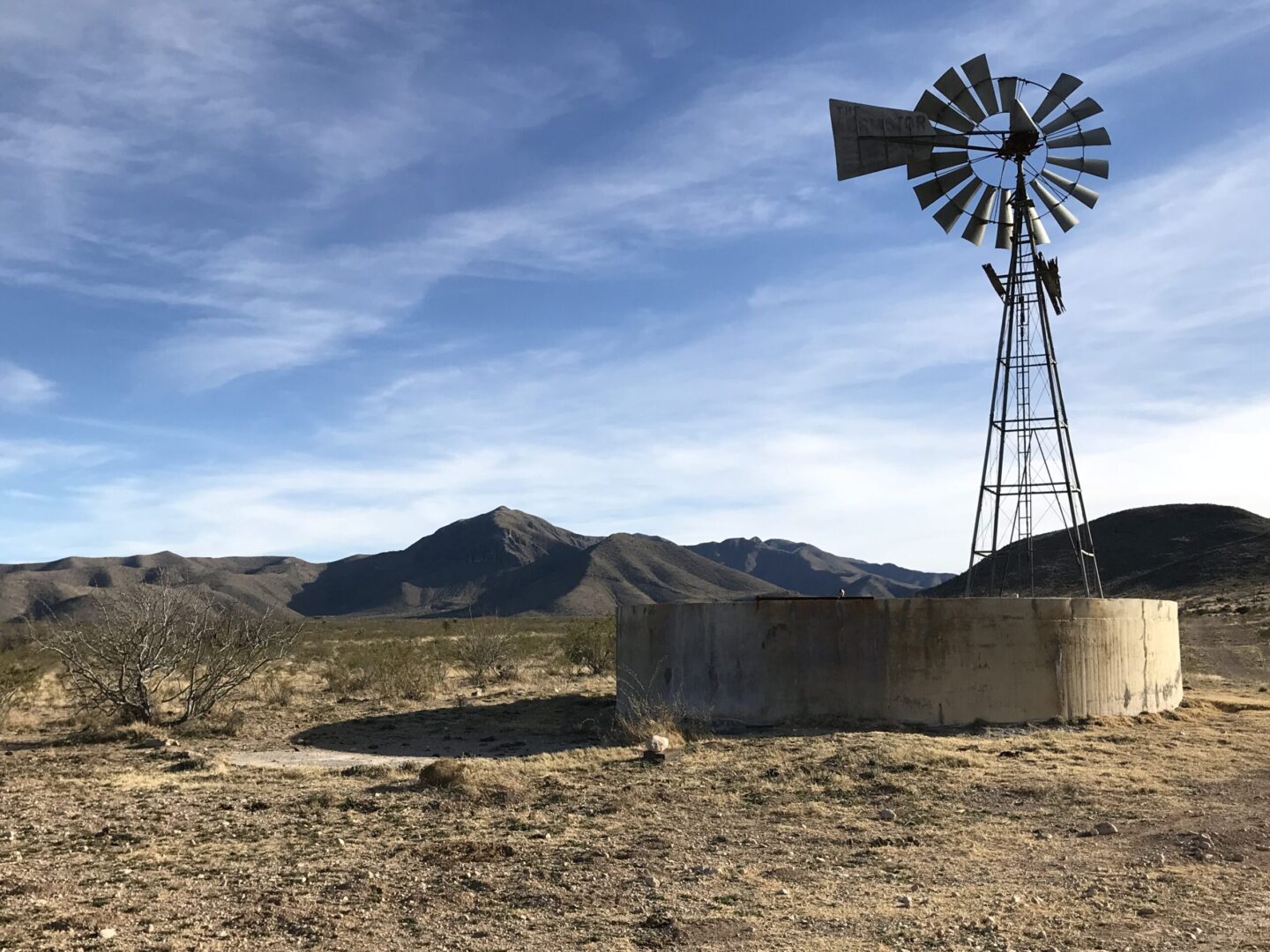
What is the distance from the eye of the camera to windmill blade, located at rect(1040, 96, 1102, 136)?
1647 cm

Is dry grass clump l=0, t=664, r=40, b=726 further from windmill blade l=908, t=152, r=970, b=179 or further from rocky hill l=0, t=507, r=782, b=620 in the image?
rocky hill l=0, t=507, r=782, b=620

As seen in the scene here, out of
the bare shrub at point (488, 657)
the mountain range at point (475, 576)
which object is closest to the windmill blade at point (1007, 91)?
the bare shrub at point (488, 657)

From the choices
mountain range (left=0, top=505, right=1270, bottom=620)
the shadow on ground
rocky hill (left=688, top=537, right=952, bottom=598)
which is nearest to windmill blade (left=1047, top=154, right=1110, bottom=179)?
the shadow on ground

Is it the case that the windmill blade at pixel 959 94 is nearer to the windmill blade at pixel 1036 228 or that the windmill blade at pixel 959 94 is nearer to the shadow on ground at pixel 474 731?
the windmill blade at pixel 1036 228

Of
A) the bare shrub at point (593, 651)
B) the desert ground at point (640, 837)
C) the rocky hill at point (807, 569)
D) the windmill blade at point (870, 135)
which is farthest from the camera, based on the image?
the rocky hill at point (807, 569)

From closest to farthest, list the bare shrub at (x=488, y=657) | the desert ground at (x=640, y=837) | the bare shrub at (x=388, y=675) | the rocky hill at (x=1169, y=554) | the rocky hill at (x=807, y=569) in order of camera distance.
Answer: the desert ground at (x=640, y=837) → the bare shrub at (x=388, y=675) → the bare shrub at (x=488, y=657) → the rocky hill at (x=1169, y=554) → the rocky hill at (x=807, y=569)

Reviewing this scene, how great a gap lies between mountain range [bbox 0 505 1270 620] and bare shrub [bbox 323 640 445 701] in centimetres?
2561

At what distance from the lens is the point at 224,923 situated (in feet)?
22.2

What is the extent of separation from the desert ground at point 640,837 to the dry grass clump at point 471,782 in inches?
1.5

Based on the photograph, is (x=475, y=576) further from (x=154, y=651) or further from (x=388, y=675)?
(x=154, y=651)

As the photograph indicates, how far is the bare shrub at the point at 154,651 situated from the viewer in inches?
671

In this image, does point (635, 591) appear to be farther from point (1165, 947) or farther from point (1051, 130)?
point (1165, 947)

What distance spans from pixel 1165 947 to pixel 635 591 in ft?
312

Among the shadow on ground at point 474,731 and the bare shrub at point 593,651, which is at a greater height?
the bare shrub at point 593,651
